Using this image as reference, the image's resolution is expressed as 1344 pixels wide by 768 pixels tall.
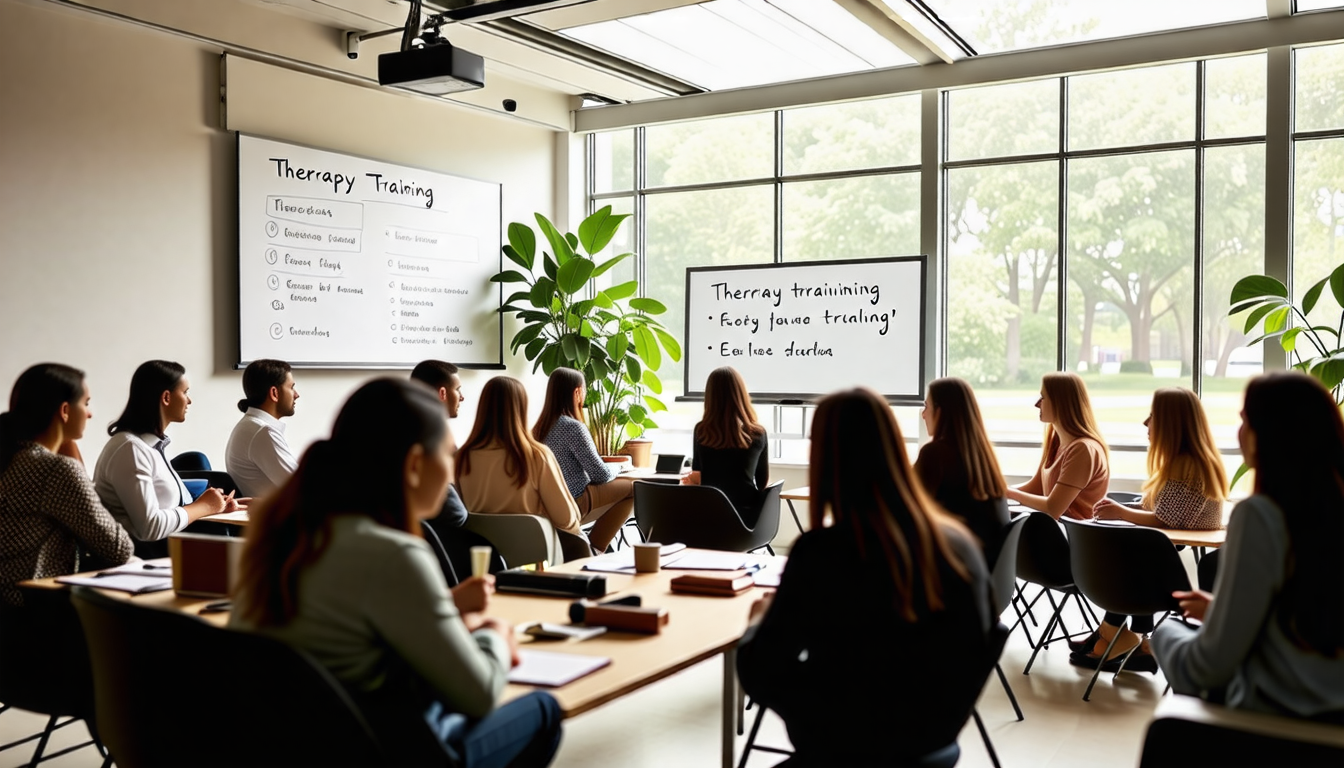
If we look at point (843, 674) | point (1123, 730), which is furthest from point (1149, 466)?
point (843, 674)

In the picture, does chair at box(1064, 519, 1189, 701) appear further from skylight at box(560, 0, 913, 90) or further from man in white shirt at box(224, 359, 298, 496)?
skylight at box(560, 0, 913, 90)

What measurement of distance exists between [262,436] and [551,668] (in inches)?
110

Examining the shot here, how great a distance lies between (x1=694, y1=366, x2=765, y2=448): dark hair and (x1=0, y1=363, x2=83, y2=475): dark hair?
278 centimetres

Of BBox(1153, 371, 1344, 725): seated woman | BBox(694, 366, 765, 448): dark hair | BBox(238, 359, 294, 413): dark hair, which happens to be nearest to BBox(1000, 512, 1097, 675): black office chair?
BBox(694, 366, 765, 448): dark hair

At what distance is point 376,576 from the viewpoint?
181 cm

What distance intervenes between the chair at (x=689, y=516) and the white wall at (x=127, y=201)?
278 cm

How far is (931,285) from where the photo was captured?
750cm

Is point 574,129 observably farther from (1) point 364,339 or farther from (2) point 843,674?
(2) point 843,674

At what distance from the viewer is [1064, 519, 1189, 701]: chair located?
390cm

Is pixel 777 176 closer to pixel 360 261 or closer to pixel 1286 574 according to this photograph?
pixel 360 261

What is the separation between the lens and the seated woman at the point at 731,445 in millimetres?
5234

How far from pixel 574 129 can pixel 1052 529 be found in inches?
217

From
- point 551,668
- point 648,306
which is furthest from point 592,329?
point 551,668

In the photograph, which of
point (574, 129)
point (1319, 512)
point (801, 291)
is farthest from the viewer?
point (574, 129)
